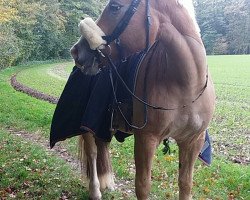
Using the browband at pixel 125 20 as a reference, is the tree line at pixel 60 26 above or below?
below

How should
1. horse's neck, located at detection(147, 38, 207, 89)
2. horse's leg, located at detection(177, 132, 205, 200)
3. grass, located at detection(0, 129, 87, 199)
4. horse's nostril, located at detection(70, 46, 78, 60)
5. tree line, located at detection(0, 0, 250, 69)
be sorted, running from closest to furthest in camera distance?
1. horse's nostril, located at detection(70, 46, 78, 60)
2. horse's neck, located at detection(147, 38, 207, 89)
3. horse's leg, located at detection(177, 132, 205, 200)
4. grass, located at detection(0, 129, 87, 199)
5. tree line, located at detection(0, 0, 250, 69)

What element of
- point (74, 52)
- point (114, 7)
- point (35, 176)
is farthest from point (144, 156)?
point (35, 176)

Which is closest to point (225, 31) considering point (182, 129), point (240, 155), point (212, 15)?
point (212, 15)

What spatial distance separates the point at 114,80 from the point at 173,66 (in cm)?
87

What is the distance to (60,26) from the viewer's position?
124 ft

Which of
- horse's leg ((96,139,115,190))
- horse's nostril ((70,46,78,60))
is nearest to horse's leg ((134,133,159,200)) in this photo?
horse's nostril ((70,46,78,60))

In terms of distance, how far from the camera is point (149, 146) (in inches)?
133

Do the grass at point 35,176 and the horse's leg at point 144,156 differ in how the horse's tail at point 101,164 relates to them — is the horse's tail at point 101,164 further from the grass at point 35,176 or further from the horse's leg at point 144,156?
the horse's leg at point 144,156

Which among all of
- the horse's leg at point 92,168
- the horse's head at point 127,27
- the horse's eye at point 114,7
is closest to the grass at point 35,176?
the horse's leg at point 92,168

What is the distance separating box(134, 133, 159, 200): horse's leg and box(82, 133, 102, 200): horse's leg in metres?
1.39

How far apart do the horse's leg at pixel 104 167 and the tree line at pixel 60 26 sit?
1613 cm

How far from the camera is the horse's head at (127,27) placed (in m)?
2.93

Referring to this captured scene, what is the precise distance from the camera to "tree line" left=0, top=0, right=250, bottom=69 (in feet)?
Result: 89.3

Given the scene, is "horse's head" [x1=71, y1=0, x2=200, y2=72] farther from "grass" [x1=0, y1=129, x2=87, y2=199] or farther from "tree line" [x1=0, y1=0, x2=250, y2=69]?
"tree line" [x1=0, y1=0, x2=250, y2=69]
